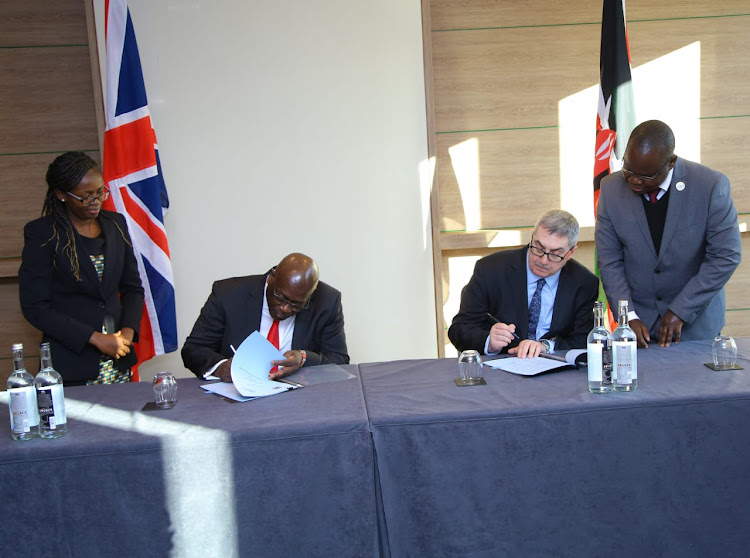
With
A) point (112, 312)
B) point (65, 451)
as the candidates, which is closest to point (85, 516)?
point (65, 451)

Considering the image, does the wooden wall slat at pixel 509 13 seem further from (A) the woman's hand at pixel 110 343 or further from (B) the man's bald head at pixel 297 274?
(A) the woman's hand at pixel 110 343

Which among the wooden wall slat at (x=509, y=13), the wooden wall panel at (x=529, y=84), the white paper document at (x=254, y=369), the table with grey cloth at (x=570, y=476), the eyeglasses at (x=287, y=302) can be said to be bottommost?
the table with grey cloth at (x=570, y=476)

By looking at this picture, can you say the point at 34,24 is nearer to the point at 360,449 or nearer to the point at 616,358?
the point at 360,449

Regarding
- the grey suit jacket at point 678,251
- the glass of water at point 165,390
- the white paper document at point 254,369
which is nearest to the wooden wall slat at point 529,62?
the grey suit jacket at point 678,251

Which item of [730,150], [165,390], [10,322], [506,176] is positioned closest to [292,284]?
[165,390]

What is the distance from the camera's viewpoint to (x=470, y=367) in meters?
2.23

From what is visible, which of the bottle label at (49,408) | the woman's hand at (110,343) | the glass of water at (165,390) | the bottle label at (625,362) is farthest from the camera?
the woman's hand at (110,343)

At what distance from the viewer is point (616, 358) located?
Result: 201 cm

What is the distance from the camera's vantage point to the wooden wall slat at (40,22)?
4184 millimetres

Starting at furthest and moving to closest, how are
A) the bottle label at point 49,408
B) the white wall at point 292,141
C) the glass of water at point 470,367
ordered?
the white wall at point 292,141 < the glass of water at point 470,367 < the bottle label at point 49,408

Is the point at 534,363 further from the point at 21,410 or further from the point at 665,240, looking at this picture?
the point at 21,410

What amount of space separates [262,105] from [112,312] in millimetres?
1790

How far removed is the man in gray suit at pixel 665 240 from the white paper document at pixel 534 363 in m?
0.41

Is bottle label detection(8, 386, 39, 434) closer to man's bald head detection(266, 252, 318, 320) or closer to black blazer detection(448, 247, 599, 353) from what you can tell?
man's bald head detection(266, 252, 318, 320)
